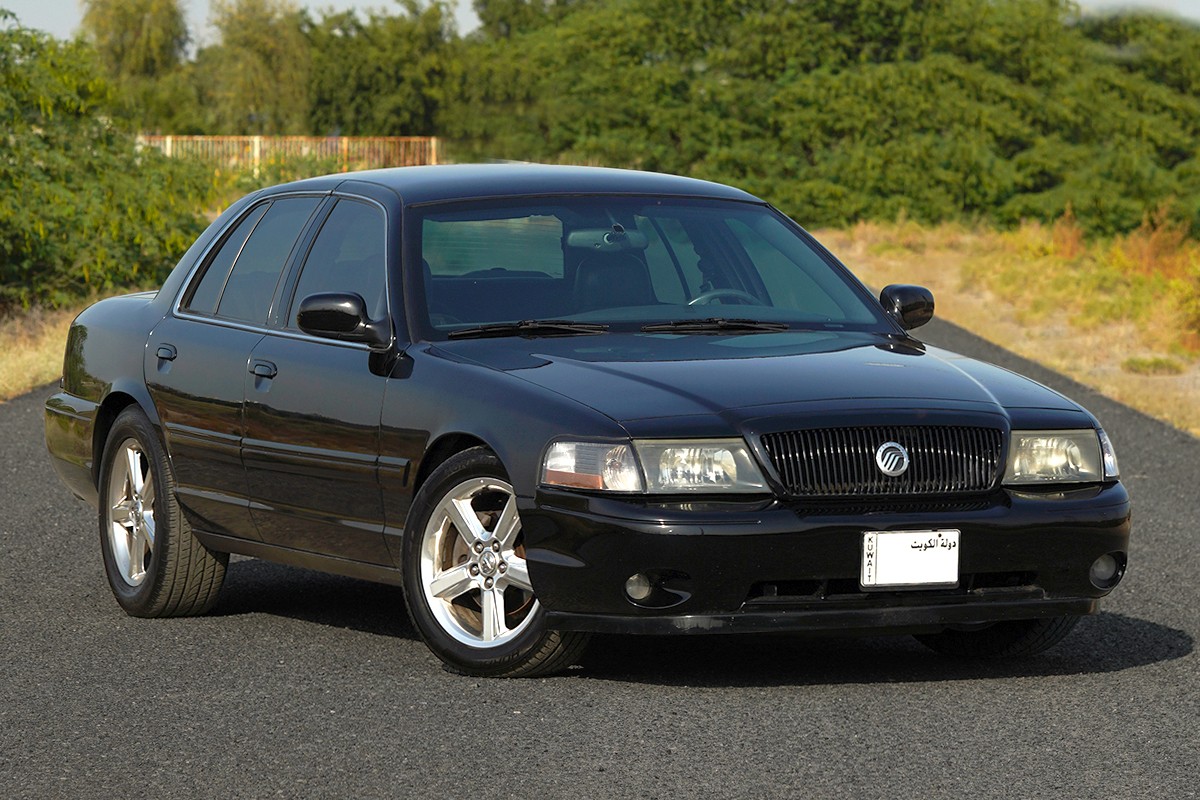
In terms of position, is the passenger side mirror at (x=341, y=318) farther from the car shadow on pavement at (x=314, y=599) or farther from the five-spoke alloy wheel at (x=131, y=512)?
the five-spoke alloy wheel at (x=131, y=512)

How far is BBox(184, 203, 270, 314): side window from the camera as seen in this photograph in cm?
792

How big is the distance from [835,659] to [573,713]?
4.15ft

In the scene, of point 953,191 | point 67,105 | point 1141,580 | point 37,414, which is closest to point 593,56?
point 953,191

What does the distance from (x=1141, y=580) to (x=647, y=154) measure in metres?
49.8

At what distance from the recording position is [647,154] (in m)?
57.7

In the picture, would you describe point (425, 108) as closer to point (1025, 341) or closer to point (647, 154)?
point (647, 154)

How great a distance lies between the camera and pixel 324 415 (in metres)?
6.80

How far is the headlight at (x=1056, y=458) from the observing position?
6074 millimetres

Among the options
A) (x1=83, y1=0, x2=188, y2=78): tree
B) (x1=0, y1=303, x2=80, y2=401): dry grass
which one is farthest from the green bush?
(x1=83, y1=0, x2=188, y2=78): tree

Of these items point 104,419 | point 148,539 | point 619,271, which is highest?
point 619,271

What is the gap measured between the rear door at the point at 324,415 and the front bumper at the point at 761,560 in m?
0.95

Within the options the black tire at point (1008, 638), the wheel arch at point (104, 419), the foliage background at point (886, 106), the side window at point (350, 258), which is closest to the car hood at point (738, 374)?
the side window at point (350, 258)

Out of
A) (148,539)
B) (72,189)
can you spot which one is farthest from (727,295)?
(72,189)

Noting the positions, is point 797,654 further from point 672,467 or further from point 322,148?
point 322,148
